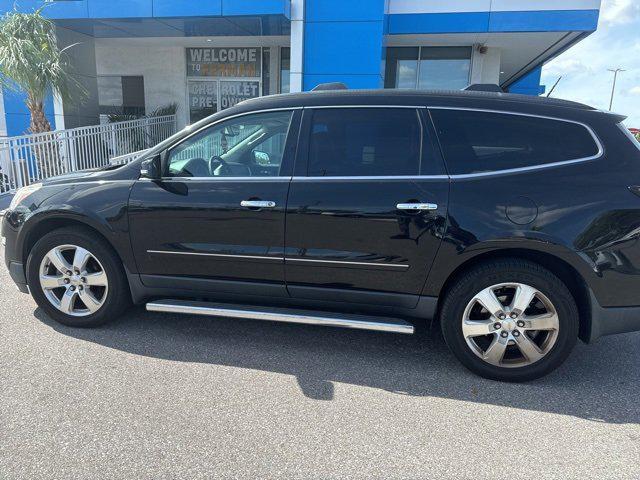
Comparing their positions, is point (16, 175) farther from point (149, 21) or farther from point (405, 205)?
point (405, 205)

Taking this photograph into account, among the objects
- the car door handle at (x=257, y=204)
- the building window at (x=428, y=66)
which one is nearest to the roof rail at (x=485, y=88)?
the car door handle at (x=257, y=204)

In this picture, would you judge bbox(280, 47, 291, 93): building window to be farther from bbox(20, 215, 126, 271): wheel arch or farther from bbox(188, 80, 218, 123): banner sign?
bbox(20, 215, 126, 271): wheel arch

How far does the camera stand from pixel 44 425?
8.74 ft

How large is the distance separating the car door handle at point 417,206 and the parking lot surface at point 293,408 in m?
1.15

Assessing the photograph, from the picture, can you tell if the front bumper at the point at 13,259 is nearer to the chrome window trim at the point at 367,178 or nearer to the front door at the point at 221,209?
the front door at the point at 221,209

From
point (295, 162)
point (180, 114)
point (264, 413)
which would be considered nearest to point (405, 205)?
point (295, 162)

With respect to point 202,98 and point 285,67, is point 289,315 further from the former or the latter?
point 202,98

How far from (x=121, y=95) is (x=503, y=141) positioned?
45.9ft

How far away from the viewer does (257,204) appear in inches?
132

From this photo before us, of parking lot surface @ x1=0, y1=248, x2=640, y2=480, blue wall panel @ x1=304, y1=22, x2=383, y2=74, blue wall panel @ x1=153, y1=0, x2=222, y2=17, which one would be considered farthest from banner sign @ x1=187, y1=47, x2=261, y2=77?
parking lot surface @ x1=0, y1=248, x2=640, y2=480

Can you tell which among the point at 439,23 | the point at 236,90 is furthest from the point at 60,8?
the point at 439,23

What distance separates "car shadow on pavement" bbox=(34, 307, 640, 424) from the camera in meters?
3.05

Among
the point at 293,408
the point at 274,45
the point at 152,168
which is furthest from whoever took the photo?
the point at 274,45

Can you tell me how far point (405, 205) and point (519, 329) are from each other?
1.11 meters
